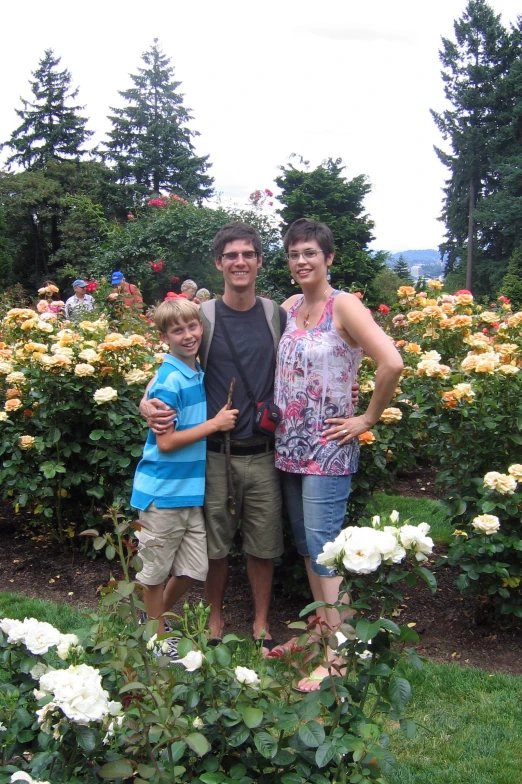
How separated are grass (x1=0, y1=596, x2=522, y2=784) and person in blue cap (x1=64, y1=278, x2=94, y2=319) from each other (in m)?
4.89

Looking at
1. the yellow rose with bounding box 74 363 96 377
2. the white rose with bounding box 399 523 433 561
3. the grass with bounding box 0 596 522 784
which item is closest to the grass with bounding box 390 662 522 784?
the grass with bounding box 0 596 522 784

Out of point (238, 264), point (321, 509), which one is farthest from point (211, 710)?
point (238, 264)

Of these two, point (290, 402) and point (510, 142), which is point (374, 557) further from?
point (510, 142)

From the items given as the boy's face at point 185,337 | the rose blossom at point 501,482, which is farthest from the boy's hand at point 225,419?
the rose blossom at point 501,482

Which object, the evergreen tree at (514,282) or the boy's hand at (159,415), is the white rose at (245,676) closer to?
the boy's hand at (159,415)

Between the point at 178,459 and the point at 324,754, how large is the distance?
4.85ft

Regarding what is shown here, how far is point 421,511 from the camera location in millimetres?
4953

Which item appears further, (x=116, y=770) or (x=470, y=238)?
(x=470, y=238)

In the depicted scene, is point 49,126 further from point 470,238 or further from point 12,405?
point 12,405

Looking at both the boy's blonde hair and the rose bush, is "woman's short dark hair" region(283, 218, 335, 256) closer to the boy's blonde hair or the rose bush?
the boy's blonde hair

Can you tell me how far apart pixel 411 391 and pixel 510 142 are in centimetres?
3229

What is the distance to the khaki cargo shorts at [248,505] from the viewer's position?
2.89m

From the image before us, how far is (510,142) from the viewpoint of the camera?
3209 cm

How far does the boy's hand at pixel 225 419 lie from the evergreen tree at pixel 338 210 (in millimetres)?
14950
